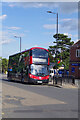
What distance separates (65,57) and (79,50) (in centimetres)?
2049

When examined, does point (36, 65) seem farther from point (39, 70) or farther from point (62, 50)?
point (62, 50)

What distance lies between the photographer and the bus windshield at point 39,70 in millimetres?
25391

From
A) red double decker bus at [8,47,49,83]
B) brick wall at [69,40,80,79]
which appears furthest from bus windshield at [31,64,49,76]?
brick wall at [69,40,80,79]

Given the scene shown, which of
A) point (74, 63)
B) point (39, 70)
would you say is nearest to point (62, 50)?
point (74, 63)

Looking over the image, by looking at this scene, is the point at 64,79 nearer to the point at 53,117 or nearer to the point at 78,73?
the point at 53,117

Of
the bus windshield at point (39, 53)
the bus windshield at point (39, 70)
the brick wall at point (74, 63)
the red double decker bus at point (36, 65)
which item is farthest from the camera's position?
the brick wall at point (74, 63)

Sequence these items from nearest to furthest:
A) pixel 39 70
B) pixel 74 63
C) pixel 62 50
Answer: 1. pixel 39 70
2. pixel 74 63
3. pixel 62 50

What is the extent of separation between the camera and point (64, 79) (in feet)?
85.5

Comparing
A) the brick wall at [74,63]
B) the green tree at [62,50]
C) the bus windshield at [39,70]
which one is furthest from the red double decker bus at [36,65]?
the green tree at [62,50]

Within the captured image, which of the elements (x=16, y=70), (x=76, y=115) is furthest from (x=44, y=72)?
(x=76, y=115)

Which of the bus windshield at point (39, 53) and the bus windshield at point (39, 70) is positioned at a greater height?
the bus windshield at point (39, 53)

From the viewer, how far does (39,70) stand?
2564 centimetres

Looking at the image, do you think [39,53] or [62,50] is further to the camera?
[62,50]

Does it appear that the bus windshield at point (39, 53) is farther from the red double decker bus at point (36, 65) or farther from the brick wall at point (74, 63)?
the brick wall at point (74, 63)
